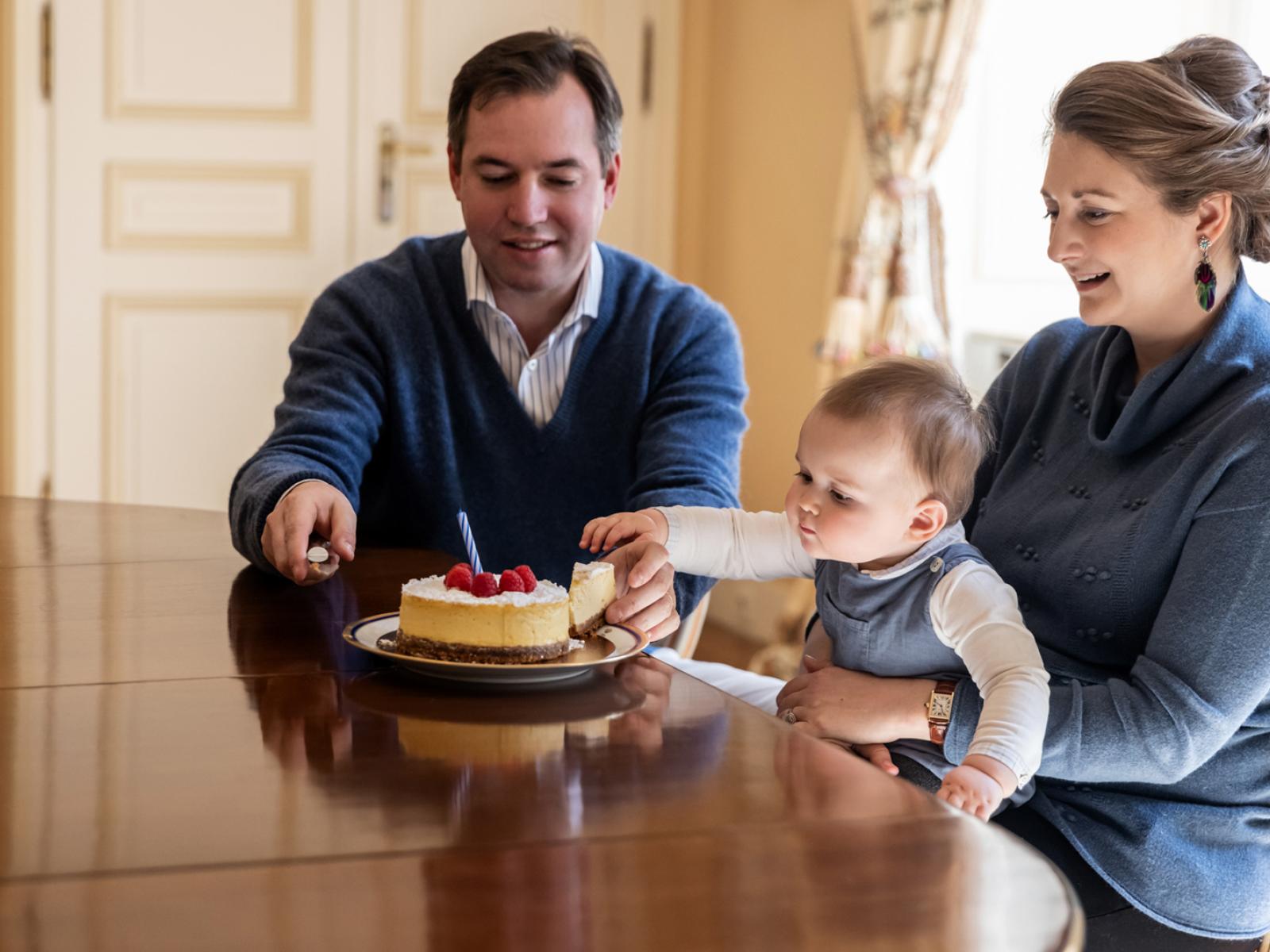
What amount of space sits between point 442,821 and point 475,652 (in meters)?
0.34

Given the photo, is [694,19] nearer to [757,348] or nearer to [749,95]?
[749,95]

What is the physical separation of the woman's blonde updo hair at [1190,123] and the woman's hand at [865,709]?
0.55 m

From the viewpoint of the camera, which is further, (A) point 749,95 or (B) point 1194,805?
(A) point 749,95

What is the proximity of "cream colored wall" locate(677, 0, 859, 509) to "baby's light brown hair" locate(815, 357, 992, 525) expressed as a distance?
2.31m

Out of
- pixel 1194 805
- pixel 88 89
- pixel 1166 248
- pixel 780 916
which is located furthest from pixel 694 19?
pixel 780 916

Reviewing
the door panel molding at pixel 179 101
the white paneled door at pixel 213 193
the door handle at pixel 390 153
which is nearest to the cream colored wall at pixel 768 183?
the white paneled door at pixel 213 193

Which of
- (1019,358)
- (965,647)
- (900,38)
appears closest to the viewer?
(965,647)

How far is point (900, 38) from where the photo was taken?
3.43 meters

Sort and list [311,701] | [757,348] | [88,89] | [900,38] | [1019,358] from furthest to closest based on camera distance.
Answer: [757,348], [88,89], [900,38], [1019,358], [311,701]

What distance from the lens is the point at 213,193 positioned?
4.13 metres

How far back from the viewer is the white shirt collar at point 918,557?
146 cm

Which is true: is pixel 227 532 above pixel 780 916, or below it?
below

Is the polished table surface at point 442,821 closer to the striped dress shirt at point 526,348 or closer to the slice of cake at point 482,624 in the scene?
the slice of cake at point 482,624

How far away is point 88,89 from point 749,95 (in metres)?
1.92
